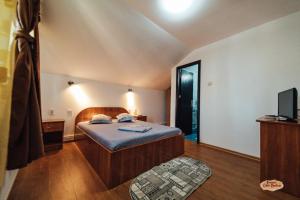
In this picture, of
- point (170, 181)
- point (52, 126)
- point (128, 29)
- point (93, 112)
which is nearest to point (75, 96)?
point (93, 112)

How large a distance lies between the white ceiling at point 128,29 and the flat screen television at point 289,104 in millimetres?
1453

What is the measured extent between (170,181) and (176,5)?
2606 mm

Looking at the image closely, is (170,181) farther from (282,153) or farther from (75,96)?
(75,96)

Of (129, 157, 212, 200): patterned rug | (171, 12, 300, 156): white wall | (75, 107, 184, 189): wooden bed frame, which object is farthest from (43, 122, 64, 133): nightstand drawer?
(171, 12, 300, 156): white wall

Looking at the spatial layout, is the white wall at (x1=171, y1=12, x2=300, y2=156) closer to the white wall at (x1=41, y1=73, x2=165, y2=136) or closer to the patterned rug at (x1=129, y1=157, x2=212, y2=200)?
the patterned rug at (x1=129, y1=157, x2=212, y2=200)

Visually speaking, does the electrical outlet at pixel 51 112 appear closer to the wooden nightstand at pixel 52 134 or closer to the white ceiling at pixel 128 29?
the wooden nightstand at pixel 52 134

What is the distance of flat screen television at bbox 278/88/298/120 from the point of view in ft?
5.16

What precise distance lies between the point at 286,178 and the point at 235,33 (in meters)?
2.75

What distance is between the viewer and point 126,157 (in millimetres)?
1712

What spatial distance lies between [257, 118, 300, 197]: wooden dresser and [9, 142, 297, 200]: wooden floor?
165 mm

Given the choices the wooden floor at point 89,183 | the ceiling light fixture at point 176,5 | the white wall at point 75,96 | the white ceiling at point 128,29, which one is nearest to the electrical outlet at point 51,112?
the white wall at point 75,96

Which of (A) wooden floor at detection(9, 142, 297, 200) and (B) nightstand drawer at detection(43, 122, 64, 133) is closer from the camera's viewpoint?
(A) wooden floor at detection(9, 142, 297, 200)

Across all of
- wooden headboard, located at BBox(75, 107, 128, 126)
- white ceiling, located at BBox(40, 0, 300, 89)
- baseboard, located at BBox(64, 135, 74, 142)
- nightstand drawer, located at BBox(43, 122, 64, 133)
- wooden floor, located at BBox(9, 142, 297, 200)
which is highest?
white ceiling, located at BBox(40, 0, 300, 89)

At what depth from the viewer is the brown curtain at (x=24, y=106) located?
A: 3.16 ft
